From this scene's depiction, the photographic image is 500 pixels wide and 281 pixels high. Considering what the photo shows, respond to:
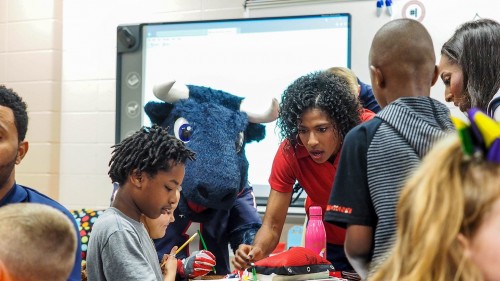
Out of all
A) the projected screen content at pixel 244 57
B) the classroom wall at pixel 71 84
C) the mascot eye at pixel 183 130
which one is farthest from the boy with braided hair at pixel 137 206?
the classroom wall at pixel 71 84

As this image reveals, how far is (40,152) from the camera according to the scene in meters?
3.66

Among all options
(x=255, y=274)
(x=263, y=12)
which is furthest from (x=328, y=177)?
(x=263, y=12)

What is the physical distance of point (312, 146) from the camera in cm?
204

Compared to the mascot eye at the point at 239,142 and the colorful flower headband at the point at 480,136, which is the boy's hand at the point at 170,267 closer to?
the mascot eye at the point at 239,142

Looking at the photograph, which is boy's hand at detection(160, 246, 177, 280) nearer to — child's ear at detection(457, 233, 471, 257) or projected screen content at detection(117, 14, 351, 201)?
child's ear at detection(457, 233, 471, 257)

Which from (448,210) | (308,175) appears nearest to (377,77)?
(448,210)

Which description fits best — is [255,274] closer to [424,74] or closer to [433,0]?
[424,74]

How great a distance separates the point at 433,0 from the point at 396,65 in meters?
1.78

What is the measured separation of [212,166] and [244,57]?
1.15 meters

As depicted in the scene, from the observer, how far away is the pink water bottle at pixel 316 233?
207 centimetres

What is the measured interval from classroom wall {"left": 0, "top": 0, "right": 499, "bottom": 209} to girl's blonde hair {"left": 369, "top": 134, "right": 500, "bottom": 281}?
8.96 feet

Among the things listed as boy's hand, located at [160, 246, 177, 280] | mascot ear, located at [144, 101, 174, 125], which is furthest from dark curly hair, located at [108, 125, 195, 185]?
mascot ear, located at [144, 101, 174, 125]

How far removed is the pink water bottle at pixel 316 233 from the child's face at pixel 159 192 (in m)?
0.44

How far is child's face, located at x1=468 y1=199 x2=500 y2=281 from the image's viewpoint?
35.9 inches
